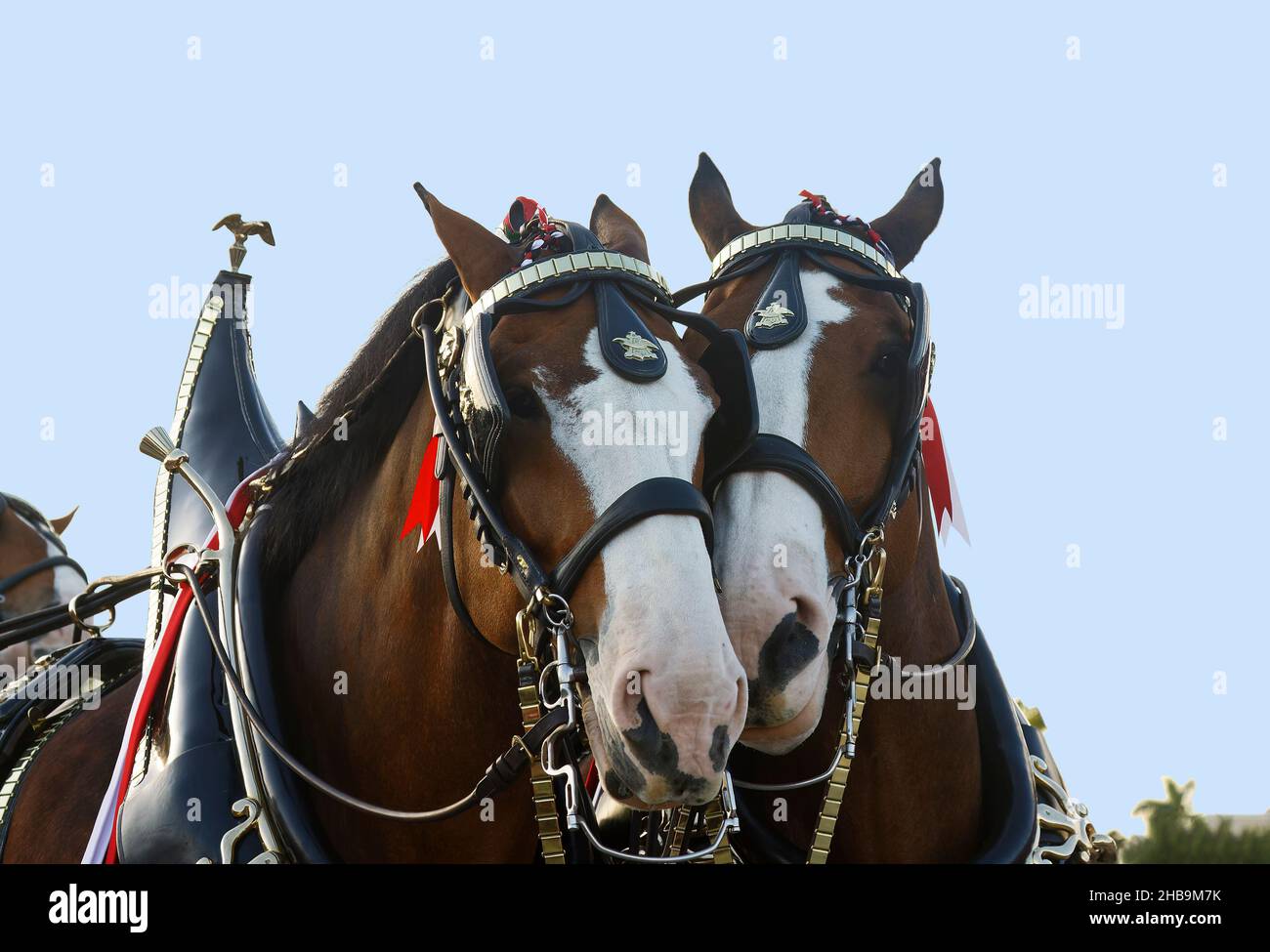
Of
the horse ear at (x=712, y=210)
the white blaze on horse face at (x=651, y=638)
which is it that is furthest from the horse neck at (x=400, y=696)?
the horse ear at (x=712, y=210)

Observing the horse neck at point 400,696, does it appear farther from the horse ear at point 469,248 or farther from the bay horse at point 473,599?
the horse ear at point 469,248

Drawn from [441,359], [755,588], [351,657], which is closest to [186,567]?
Result: [351,657]

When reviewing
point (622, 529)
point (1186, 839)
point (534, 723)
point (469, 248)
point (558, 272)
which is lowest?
point (1186, 839)

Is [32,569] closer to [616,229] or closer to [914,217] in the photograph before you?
[616,229]

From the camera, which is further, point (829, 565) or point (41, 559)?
point (41, 559)

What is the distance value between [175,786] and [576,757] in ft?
3.87

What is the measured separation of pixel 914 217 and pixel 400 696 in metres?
2.87

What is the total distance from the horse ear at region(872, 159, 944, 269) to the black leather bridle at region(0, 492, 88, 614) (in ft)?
16.6

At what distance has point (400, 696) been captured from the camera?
13.3 ft

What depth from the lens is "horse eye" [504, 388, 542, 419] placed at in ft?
12.1

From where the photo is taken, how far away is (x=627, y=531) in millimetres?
3449

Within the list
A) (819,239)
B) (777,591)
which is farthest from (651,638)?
(819,239)

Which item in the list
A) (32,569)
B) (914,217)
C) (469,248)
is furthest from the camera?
(32,569)
